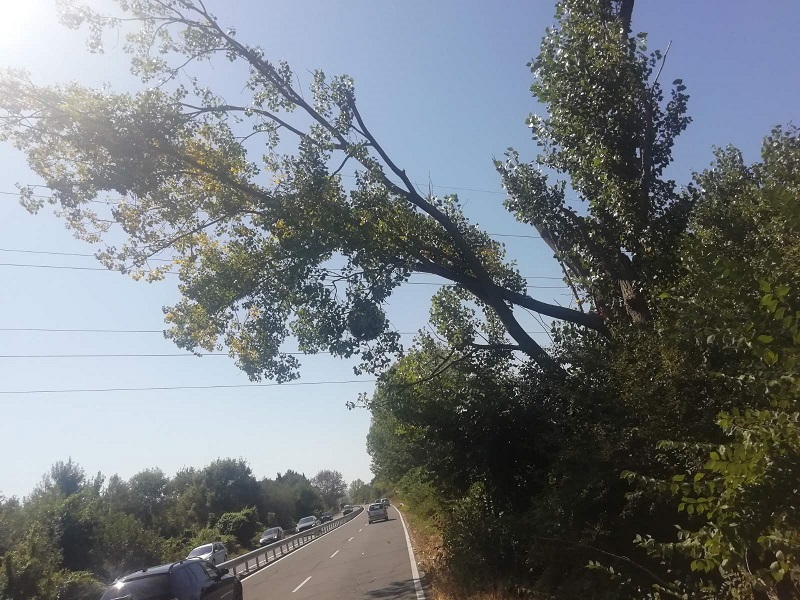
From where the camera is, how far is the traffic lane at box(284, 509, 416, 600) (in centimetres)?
1431

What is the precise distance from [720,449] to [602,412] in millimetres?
5586

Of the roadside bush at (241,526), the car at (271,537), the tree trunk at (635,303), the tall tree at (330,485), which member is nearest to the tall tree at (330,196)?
the tree trunk at (635,303)

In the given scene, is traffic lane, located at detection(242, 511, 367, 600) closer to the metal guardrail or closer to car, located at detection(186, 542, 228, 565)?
the metal guardrail

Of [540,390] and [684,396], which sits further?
[540,390]

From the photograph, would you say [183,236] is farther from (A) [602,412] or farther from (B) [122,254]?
(A) [602,412]

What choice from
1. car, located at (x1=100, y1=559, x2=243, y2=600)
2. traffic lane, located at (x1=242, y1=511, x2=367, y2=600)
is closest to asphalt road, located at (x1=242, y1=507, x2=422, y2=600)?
traffic lane, located at (x1=242, y1=511, x2=367, y2=600)

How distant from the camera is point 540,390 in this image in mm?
12023

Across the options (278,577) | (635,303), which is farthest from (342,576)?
(635,303)

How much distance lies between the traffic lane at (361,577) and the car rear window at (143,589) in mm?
4499

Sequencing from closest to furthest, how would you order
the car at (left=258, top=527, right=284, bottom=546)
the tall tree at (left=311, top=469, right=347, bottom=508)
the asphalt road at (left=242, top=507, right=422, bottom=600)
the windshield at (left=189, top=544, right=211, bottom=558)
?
the asphalt road at (left=242, top=507, right=422, bottom=600), the windshield at (left=189, top=544, right=211, bottom=558), the car at (left=258, top=527, right=284, bottom=546), the tall tree at (left=311, top=469, right=347, bottom=508)

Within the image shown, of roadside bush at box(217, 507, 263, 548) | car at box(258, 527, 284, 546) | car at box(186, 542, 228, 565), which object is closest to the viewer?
car at box(186, 542, 228, 565)

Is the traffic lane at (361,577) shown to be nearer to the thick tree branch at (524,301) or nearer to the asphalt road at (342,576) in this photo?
the asphalt road at (342,576)

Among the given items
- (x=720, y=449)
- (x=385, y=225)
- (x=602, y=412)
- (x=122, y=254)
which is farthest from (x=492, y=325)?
(x=720, y=449)

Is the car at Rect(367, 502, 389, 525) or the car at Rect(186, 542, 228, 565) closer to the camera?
the car at Rect(186, 542, 228, 565)
